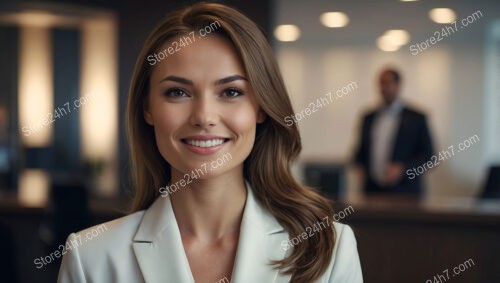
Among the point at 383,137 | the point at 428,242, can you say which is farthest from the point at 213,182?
the point at 383,137

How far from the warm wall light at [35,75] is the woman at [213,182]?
33.3 feet

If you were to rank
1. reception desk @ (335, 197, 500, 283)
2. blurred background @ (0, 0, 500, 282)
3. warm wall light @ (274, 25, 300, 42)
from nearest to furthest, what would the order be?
reception desk @ (335, 197, 500, 283) → blurred background @ (0, 0, 500, 282) → warm wall light @ (274, 25, 300, 42)

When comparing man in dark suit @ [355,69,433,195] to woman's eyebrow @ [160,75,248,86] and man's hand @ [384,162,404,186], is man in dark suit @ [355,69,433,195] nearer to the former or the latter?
man's hand @ [384,162,404,186]

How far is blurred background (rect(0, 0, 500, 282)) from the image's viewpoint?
8758 mm

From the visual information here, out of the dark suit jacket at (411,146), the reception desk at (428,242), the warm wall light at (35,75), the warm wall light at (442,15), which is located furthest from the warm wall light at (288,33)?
the reception desk at (428,242)

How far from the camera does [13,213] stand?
4.81 m

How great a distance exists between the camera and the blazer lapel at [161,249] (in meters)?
1.77

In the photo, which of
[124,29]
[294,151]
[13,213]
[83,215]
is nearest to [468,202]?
[83,215]

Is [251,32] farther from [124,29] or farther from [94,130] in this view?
[94,130]

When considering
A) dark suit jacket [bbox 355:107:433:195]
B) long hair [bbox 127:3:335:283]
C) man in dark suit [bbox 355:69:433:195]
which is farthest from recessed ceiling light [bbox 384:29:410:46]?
long hair [bbox 127:3:335:283]

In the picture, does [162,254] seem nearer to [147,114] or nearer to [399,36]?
[147,114]

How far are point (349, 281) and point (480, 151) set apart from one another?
8.63m

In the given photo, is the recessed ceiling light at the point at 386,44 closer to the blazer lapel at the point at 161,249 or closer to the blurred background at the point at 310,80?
the blurred background at the point at 310,80

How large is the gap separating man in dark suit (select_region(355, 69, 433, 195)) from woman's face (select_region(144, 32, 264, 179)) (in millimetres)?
4181
